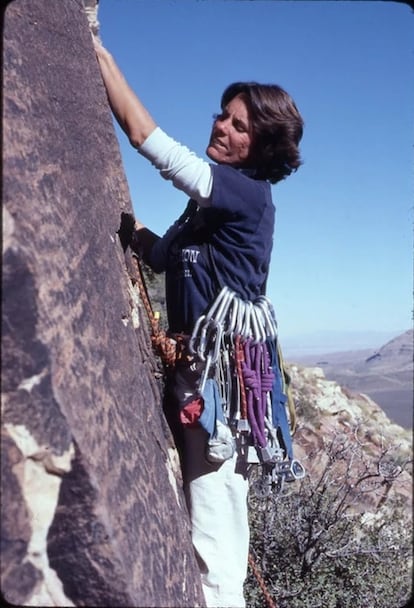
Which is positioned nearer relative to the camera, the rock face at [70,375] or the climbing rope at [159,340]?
the rock face at [70,375]

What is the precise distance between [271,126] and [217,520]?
6.03 ft

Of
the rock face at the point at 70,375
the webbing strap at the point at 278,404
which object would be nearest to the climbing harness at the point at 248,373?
the webbing strap at the point at 278,404

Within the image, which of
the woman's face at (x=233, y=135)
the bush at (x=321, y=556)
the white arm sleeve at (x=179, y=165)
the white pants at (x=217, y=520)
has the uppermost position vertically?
the woman's face at (x=233, y=135)

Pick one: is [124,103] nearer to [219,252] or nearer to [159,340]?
[219,252]

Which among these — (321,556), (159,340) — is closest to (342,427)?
(321,556)

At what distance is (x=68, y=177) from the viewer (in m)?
2.26

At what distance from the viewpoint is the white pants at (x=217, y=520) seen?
2805 mm

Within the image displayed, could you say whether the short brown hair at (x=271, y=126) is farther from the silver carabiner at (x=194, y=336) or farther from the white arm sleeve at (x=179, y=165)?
the silver carabiner at (x=194, y=336)

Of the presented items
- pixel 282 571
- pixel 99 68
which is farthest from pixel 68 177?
pixel 282 571

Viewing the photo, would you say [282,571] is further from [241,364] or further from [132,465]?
[132,465]

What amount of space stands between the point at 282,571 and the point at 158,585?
3.96 meters

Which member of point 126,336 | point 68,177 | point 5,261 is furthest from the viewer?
point 126,336

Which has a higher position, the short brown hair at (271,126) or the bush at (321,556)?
the short brown hair at (271,126)

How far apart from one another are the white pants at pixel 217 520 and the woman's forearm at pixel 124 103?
1.38 m
